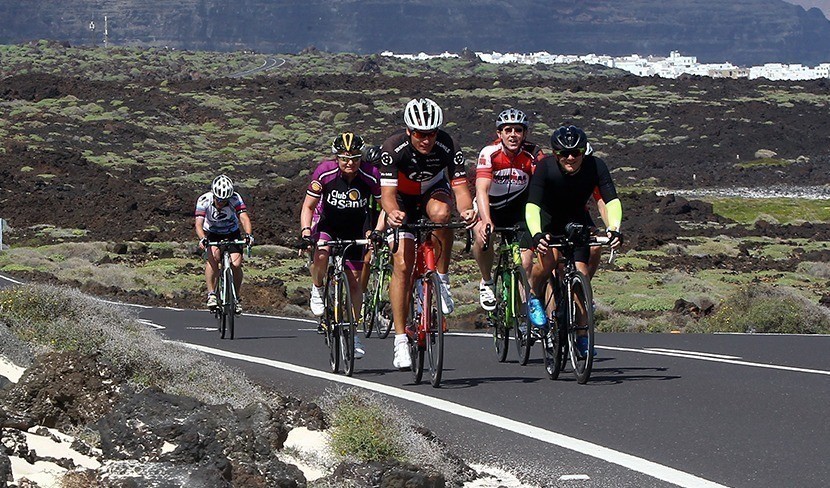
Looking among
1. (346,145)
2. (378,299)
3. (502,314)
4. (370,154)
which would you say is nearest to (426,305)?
(502,314)

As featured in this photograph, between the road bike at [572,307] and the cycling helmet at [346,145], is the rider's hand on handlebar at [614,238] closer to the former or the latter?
the road bike at [572,307]

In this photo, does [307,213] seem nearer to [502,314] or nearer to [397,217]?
[502,314]

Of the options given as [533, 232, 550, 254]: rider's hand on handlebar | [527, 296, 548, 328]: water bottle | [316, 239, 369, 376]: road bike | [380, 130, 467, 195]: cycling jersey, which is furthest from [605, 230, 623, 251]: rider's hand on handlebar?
[316, 239, 369, 376]: road bike

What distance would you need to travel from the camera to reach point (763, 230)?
172 feet

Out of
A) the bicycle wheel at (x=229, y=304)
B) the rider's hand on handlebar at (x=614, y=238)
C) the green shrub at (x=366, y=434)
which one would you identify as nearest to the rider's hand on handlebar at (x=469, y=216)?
the rider's hand on handlebar at (x=614, y=238)

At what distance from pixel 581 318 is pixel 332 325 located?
91.4 inches

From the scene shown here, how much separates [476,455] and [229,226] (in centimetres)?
1036

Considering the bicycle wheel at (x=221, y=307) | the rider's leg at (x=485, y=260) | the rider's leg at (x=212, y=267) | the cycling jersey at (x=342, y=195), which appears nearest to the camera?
the rider's leg at (x=485, y=260)

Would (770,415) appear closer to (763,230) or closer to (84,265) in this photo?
(84,265)

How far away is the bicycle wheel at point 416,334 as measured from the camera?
426 inches

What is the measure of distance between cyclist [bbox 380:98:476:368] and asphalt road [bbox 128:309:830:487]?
0.70 metres

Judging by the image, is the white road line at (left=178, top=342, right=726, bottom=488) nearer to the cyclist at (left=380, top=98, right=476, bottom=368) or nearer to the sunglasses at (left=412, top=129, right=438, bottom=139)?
the cyclist at (left=380, top=98, right=476, bottom=368)

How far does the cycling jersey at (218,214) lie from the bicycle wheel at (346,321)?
6.37 m

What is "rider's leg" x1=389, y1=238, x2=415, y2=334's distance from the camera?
11.0m
